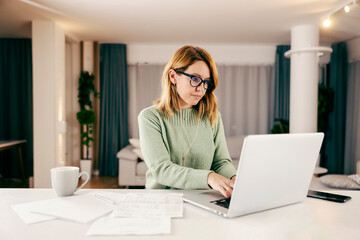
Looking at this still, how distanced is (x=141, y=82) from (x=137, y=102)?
0.39 m

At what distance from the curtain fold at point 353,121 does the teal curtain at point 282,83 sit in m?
1.02

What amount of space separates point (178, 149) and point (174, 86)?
1.02ft

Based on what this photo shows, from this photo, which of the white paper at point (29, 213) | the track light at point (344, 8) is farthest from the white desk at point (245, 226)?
the track light at point (344, 8)

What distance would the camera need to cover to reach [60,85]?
4.41 metres

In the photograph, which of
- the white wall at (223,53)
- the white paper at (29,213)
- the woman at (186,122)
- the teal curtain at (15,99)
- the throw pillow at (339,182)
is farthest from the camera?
the white wall at (223,53)

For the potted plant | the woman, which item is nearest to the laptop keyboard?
the woman

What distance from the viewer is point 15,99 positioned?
5148mm

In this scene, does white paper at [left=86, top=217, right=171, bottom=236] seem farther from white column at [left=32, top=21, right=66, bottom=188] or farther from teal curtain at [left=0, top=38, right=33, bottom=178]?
teal curtain at [left=0, top=38, right=33, bottom=178]

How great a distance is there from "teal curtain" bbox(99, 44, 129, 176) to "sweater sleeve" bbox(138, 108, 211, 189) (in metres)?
4.31

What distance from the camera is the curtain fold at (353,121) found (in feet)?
16.1

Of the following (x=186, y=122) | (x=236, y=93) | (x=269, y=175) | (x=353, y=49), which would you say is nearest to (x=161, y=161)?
(x=186, y=122)

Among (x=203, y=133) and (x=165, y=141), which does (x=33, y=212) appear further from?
(x=203, y=133)

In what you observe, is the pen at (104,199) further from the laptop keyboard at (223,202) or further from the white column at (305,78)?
the white column at (305,78)

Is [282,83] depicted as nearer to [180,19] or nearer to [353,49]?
[353,49]
